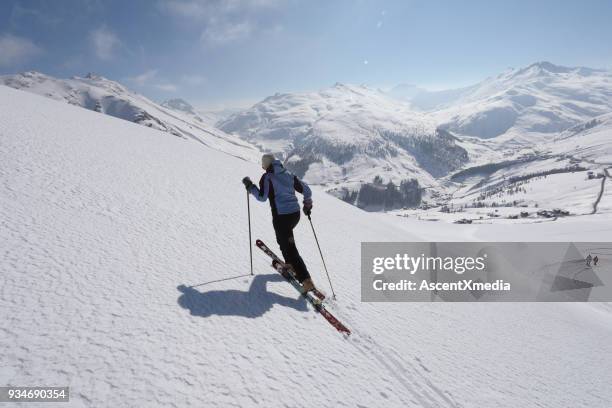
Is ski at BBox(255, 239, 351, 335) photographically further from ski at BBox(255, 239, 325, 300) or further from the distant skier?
the distant skier

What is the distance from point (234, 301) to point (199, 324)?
1003 millimetres

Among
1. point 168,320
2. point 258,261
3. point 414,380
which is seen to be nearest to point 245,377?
point 168,320

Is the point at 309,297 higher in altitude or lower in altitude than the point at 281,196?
lower

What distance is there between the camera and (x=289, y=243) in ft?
23.6

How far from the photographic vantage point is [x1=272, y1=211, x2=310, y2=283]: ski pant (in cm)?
701

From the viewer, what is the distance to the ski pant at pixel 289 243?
7.01 meters

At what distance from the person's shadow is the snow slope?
38mm

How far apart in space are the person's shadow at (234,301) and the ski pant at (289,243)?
0.62 meters

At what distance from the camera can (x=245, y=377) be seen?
13.0 feet

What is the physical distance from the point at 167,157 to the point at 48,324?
1283 cm
